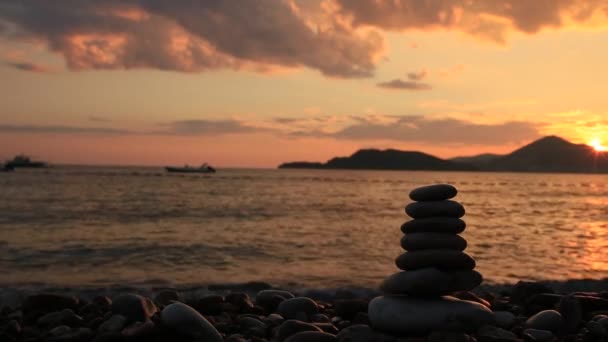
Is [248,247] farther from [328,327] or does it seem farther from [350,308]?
[328,327]

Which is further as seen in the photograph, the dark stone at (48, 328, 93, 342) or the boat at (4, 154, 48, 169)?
the boat at (4, 154, 48, 169)

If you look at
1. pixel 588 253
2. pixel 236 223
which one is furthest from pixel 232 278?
pixel 236 223

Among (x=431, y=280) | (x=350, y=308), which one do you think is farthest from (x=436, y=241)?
(x=350, y=308)

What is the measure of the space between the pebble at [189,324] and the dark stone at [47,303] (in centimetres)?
285

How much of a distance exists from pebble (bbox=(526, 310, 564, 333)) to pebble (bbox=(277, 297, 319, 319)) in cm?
281

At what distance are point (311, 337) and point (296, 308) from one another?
2.33 meters

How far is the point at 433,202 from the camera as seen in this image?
732 centimetres

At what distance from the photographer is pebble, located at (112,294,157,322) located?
301 inches

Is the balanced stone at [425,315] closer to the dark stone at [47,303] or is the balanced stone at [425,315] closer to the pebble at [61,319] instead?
the pebble at [61,319]

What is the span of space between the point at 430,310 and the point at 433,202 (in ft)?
4.13

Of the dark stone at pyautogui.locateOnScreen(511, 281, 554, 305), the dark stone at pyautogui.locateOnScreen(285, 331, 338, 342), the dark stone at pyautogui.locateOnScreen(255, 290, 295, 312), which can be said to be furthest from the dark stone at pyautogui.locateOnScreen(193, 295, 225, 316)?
the dark stone at pyautogui.locateOnScreen(511, 281, 554, 305)

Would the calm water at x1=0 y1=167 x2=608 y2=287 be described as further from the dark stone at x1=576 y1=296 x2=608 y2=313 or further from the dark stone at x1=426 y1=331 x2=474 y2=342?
the dark stone at x1=426 y1=331 x2=474 y2=342

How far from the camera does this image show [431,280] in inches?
272

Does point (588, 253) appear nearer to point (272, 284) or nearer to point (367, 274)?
point (367, 274)
